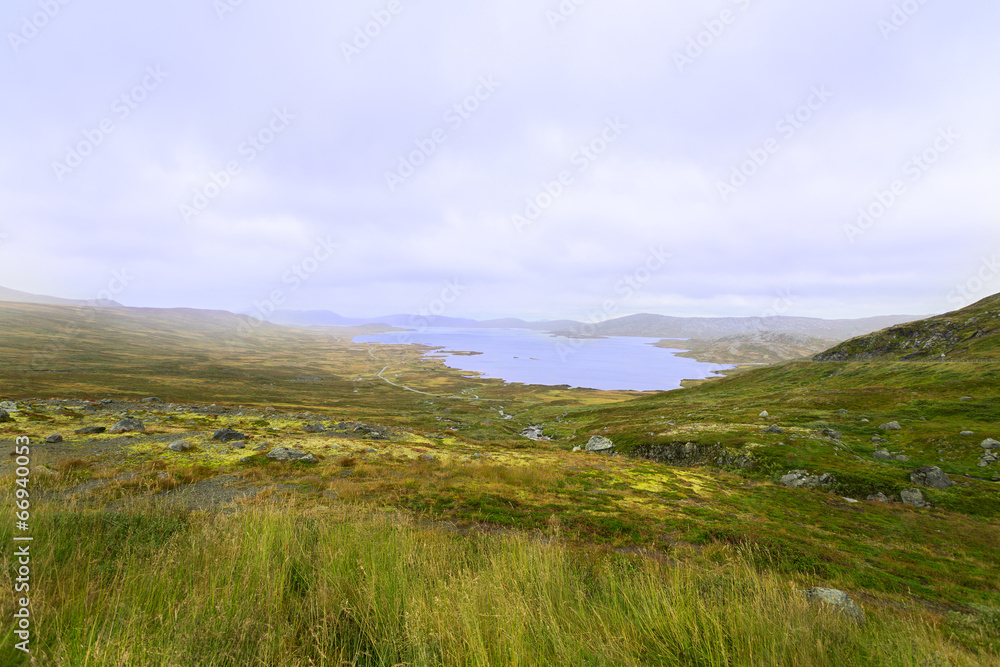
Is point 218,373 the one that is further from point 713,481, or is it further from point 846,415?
point 846,415

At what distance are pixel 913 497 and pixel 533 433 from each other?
35.8 meters

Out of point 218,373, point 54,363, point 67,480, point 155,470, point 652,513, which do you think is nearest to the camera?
point 67,480

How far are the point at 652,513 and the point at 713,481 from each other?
9.66 m

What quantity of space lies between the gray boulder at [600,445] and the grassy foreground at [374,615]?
98.3 feet

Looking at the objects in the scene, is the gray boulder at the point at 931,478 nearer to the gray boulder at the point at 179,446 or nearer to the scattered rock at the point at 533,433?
the scattered rock at the point at 533,433

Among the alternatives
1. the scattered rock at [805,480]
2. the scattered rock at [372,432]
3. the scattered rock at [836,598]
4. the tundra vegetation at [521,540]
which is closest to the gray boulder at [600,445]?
the tundra vegetation at [521,540]

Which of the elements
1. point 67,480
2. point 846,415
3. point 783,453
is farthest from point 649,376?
point 67,480

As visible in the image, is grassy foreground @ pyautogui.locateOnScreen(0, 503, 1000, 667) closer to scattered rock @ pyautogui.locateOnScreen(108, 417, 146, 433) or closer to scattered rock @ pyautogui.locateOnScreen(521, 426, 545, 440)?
scattered rock @ pyautogui.locateOnScreen(108, 417, 146, 433)

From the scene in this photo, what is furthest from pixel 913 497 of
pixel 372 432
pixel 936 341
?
pixel 936 341

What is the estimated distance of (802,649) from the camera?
11.1ft

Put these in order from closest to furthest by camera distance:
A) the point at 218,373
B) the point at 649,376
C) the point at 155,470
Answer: the point at 155,470, the point at 218,373, the point at 649,376

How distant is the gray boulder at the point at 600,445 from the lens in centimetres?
3414

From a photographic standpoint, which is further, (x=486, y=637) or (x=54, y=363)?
(x=54, y=363)

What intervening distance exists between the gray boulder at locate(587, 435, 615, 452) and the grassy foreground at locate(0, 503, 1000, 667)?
2996 centimetres
